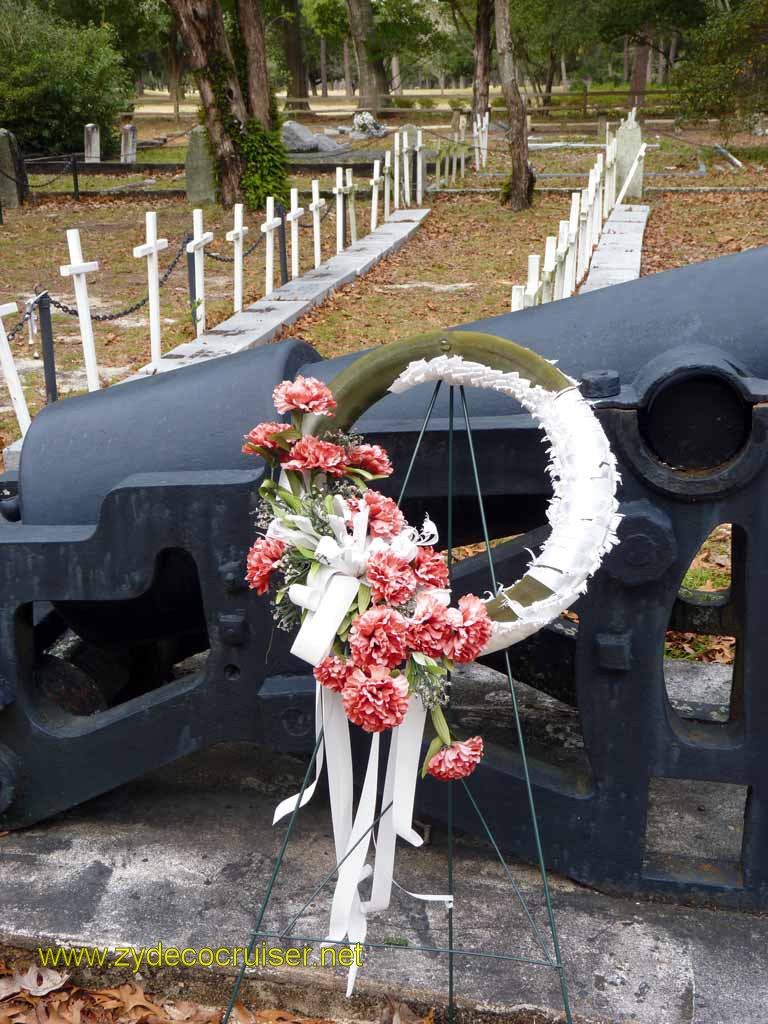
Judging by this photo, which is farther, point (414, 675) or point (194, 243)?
point (194, 243)

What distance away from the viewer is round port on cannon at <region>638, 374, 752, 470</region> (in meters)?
2.49

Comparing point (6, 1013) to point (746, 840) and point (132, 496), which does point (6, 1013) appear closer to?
point (132, 496)

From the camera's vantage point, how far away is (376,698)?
2066 millimetres

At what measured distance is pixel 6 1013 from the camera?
2.74 metres

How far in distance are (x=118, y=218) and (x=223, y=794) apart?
17.9m

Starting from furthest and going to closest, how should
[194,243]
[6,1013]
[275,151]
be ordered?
[275,151] → [194,243] → [6,1013]

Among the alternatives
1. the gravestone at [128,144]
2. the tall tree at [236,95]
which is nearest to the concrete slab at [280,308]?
the tall tree at [236,95]

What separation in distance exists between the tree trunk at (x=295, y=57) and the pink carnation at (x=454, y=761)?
131 feet

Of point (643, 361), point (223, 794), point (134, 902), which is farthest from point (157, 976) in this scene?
point (643, 361)

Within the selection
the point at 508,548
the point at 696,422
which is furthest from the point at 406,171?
the point at 696,422

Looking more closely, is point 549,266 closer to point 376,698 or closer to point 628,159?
point 376,698

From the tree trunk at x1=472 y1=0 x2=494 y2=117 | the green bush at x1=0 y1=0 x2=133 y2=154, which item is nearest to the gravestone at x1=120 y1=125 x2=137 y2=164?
the green bush at x1=0 y1=0 x2=133 y2=154

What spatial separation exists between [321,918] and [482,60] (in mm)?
33238

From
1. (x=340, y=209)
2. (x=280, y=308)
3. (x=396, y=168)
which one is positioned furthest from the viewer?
(x=396, y=168)
